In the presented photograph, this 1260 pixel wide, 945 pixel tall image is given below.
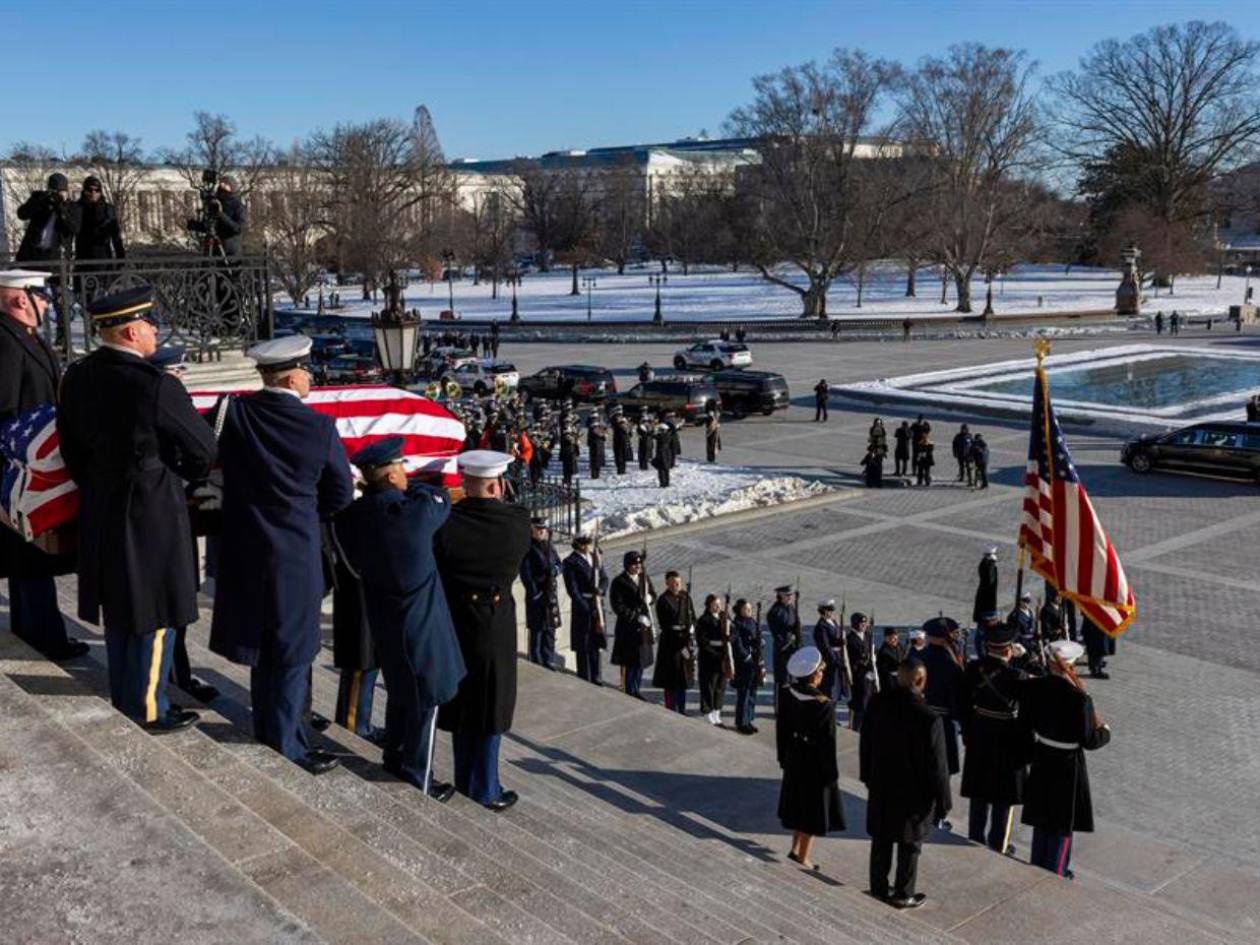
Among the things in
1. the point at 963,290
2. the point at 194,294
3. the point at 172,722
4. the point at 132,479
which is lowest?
the point at 963,290

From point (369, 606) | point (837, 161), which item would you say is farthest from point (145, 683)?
point (837, 161)

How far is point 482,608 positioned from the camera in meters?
5.34

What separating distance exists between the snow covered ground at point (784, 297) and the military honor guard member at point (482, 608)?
5516cm

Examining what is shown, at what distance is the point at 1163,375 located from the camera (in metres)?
39.2

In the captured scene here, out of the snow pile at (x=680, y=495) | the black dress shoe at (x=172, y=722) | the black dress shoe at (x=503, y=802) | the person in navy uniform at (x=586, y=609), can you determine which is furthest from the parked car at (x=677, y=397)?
the black dress shoe at (x=172, y=722)

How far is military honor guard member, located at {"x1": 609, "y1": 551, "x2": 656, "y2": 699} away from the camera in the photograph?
10.8 m

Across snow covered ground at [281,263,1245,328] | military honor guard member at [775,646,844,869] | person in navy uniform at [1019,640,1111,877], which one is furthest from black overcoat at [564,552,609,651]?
snow covered ground at [281,263,1245,328]

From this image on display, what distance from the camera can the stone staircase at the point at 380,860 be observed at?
356cm

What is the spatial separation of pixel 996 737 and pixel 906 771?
4.16 feet

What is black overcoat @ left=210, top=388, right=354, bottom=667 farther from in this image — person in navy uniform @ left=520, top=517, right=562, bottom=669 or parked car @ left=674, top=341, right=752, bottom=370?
parked car @ left=674, top=341, right=752, bottom=370

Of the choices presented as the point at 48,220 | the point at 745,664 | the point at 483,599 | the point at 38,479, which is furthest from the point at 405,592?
the point at 48,220

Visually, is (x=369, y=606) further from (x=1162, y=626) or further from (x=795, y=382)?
(x=795, y=382)

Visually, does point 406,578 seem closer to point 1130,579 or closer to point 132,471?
point 132,471

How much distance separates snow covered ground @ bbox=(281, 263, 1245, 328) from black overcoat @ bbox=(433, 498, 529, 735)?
55.2 metres
